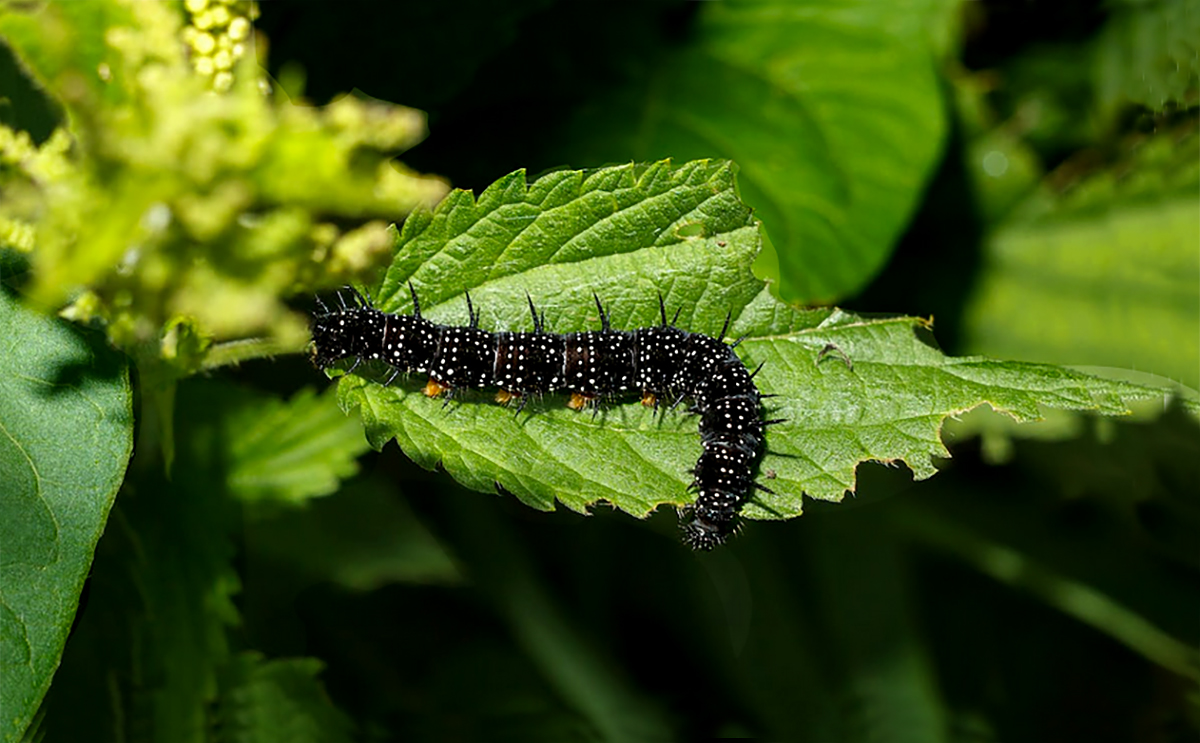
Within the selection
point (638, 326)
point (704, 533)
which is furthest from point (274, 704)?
point (638, 326)

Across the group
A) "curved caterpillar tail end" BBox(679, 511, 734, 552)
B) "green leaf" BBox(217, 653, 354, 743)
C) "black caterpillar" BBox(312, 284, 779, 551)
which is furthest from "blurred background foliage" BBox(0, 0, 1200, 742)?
"curved caterpillar tail end" BBox(679, 511, 734, 552)

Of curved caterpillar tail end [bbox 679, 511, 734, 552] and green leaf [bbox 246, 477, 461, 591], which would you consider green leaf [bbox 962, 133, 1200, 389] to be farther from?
green leaf [bbox 246, 477, 461, 591]

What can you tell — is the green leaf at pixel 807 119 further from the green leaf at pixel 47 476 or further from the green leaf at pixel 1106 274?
the green leaf at pixel 47 476

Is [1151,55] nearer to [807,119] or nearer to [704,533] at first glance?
[807,119]

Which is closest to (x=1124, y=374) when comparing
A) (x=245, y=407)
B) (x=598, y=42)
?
(x=598, y=42)

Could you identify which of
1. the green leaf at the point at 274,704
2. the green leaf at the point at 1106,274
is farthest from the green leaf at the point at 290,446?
the green leaf at the point at 1106,274

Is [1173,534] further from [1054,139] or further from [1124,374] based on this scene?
[1054,139]

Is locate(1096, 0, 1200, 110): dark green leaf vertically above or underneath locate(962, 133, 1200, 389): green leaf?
above
